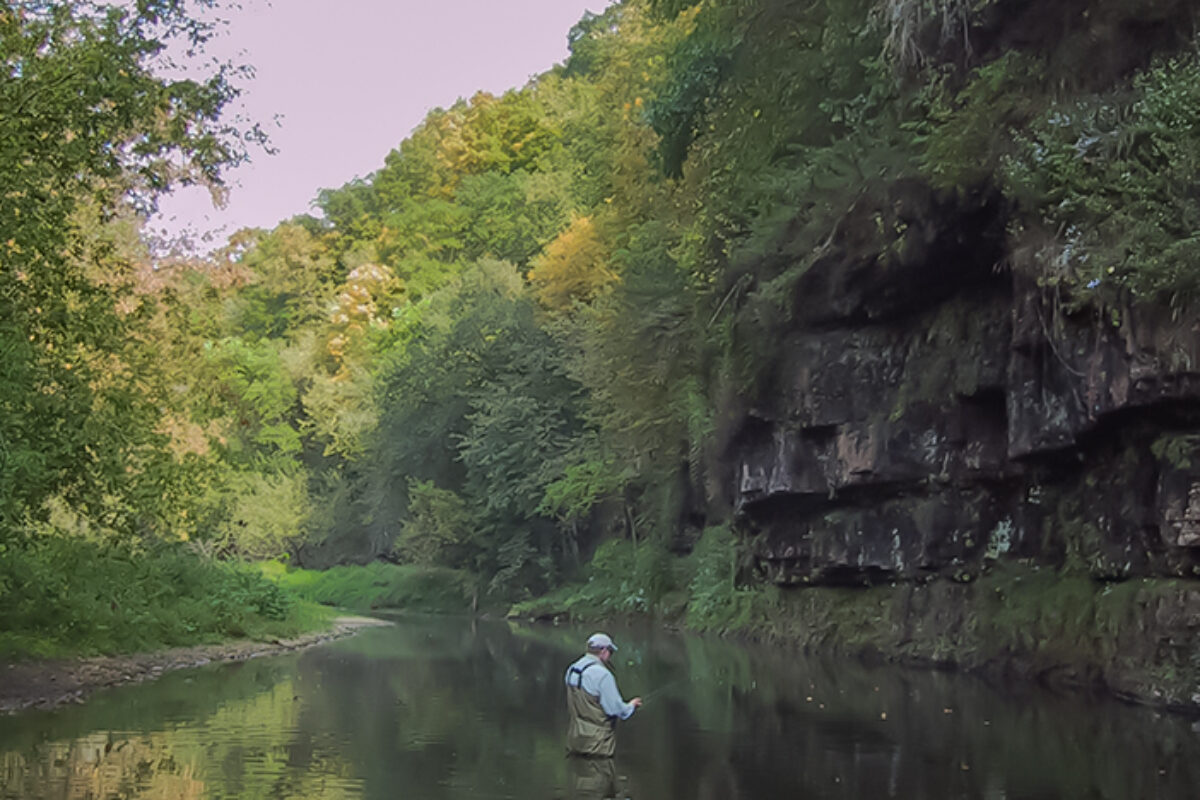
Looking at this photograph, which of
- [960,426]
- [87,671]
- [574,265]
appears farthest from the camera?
[574,265]

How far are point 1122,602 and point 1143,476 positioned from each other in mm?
1574

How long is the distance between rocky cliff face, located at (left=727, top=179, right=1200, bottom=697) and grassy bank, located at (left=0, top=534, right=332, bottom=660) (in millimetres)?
10945

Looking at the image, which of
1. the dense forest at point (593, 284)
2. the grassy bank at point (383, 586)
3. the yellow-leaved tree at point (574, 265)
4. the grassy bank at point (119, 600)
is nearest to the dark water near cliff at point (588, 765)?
the grassy bank at point (119, 600)

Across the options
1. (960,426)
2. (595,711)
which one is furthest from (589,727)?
(960,426)

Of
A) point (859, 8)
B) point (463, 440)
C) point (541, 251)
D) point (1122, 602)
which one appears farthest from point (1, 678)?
point (541, 251)

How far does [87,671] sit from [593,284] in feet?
101

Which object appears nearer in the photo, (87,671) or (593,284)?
(87,671)

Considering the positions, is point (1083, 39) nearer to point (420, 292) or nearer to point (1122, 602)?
point (1122, 602)

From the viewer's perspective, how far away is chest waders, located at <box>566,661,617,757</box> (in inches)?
434

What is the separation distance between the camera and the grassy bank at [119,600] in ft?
55.5

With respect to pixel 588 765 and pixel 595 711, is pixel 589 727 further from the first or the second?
pixel 588 765

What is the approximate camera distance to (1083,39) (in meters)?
17.3

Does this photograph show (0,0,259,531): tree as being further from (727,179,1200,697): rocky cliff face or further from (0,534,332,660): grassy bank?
(727,179,1200,697): rocky cliff face

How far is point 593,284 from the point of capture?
4628 cm
